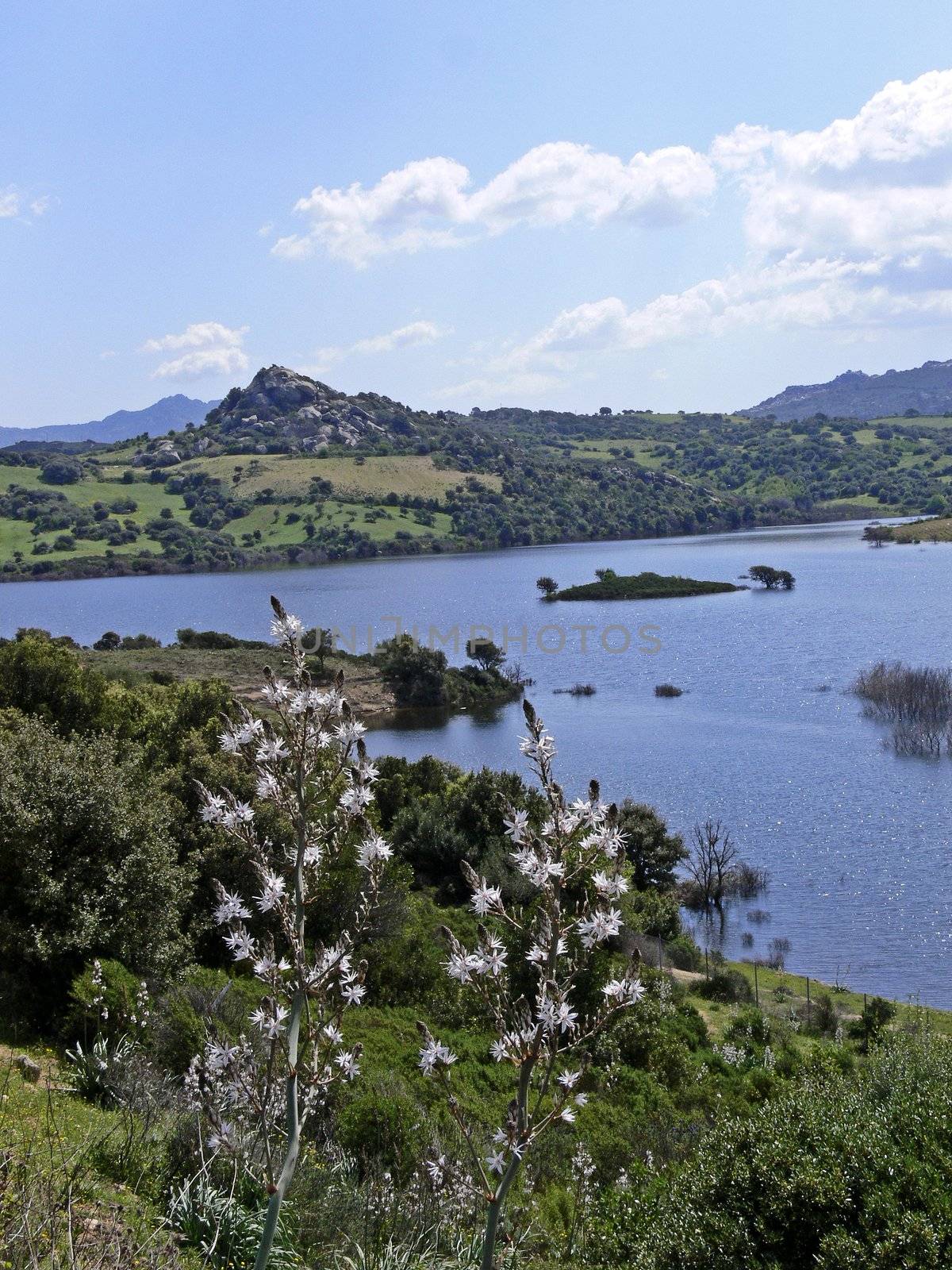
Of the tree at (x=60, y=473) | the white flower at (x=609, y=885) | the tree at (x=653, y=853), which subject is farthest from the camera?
the tree at (x=60, y=473)

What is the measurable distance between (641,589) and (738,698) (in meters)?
42.8

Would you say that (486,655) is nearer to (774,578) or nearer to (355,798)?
(774,578)

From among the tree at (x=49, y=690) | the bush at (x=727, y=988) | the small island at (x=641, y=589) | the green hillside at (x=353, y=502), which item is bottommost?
the bush at (x=727, y=988)

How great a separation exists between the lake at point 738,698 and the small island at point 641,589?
7.68 ft

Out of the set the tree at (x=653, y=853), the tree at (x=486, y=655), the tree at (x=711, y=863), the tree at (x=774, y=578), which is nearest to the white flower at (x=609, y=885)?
the tree at (x=653, y=853)

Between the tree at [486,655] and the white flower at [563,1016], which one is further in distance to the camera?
the tree at [486,655]

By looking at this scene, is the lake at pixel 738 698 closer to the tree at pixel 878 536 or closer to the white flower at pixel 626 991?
the tree at pixel 878 536

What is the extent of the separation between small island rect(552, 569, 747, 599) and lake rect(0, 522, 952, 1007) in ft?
7.68

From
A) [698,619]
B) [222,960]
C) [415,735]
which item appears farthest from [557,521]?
[222,960]

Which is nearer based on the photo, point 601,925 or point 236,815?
point 601,925

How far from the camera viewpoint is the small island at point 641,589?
93.7 meters

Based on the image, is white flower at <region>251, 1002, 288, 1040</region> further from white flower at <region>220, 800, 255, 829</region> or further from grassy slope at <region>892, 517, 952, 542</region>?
grassy slope at <region>892, 517, 952, 542</region>

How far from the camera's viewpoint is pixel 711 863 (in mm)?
29828

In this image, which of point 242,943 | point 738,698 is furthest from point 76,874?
point 738,698
